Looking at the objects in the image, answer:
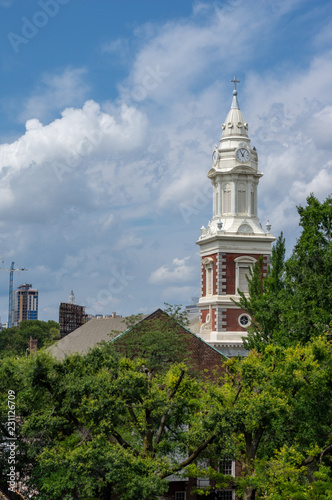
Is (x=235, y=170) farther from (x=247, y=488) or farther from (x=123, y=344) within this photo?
(x=247, y=488)

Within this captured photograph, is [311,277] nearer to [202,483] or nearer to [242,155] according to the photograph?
[202,483]

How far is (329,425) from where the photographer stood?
32438mm

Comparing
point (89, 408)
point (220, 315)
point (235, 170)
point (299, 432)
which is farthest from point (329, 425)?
point (235, 170)

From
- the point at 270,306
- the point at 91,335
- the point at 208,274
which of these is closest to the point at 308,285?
the point at 270,306

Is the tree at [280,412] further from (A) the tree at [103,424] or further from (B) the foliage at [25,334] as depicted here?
(B) the foliage at [25,334]

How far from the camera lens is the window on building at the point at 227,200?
67312 millimetres

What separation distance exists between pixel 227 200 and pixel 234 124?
753cm

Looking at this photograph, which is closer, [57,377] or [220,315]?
[57,377]

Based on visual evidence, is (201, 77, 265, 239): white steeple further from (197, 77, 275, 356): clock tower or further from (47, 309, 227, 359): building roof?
(47, 309, 227, 359): building roof

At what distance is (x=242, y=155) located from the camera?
67375mm

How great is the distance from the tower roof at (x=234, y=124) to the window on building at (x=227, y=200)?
5.08m

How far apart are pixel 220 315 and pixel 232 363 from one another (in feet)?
98.5

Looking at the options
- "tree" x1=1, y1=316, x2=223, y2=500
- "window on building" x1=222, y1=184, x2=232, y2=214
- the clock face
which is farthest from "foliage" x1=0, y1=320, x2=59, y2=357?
"tree" x1=1, y1=316, x2=223, y2=500

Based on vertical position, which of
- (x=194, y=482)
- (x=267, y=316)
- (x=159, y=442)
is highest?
(x=267, y=316)
